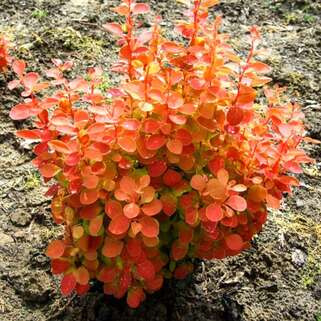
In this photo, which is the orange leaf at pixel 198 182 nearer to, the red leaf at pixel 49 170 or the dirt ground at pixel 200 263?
the red leaf at pixel 49 170

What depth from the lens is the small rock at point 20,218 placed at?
105 inches

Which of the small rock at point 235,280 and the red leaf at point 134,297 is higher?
the red leaf at point 134,297

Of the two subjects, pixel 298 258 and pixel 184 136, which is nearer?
pixel 184 136

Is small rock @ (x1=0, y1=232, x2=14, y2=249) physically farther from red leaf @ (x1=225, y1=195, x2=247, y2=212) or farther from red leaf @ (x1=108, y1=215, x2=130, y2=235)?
red leaf @ (x1=225, y1=195, x2=247, y2=212)

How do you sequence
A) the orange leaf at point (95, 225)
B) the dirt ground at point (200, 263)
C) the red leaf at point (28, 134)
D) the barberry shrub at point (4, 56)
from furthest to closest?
the barberry shrub at point (4, 56) → the dirt ground at point (200, 263) → the red leaf at point (28, 134) → the orange leaf at point (95, 225)

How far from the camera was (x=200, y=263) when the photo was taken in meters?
2.50

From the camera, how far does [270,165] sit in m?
2.05

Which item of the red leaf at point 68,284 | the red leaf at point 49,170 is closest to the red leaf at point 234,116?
the red leaf at point 49,170

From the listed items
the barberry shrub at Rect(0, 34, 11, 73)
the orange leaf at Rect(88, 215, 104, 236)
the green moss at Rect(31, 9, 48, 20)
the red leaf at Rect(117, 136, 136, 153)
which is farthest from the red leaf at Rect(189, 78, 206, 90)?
the green moss at Rect(31, 9, 48, 20)

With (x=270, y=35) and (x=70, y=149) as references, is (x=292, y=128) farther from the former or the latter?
(x=270, y=35)

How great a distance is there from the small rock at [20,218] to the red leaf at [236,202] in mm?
1076

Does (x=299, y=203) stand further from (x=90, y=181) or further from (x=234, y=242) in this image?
(x=90, y=181)

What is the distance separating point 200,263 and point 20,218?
2.57 ft

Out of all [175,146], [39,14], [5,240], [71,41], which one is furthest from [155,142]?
[39,14]
